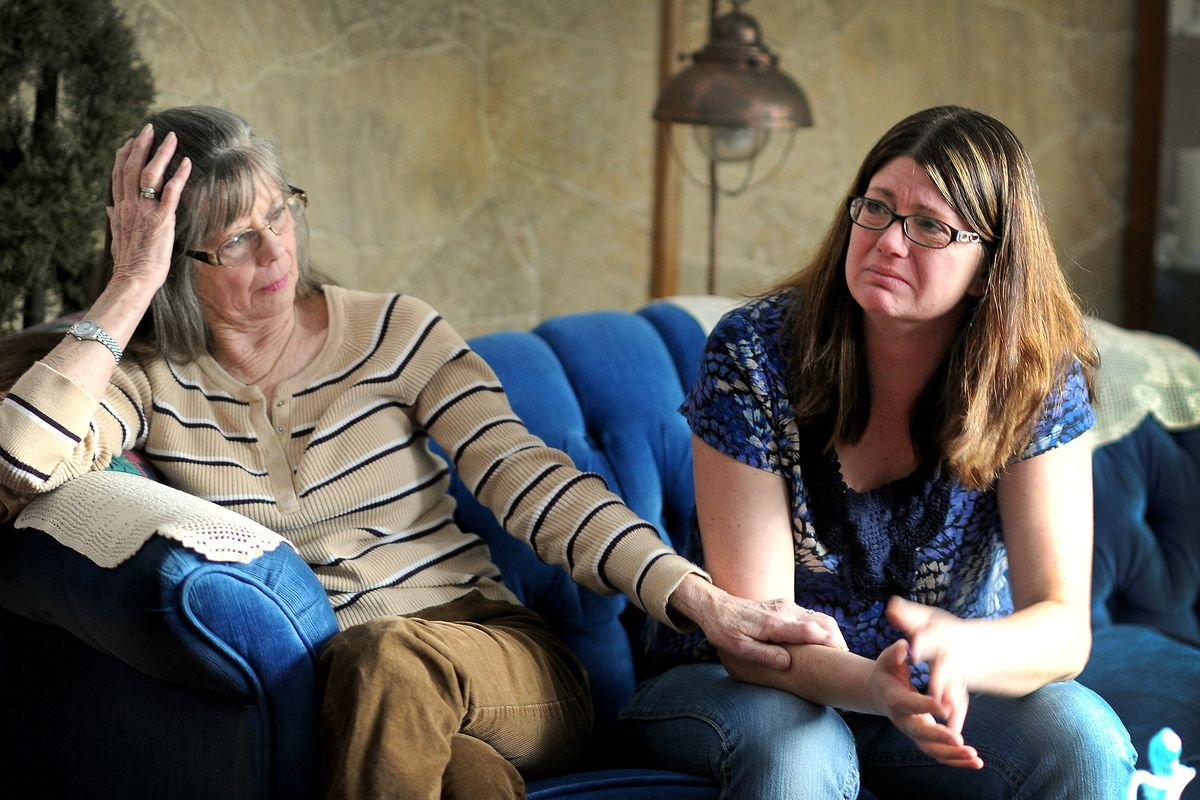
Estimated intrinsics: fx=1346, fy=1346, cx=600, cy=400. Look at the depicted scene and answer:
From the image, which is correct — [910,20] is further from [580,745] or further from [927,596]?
[580,745]

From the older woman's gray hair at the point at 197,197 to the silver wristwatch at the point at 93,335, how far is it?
0.10 m

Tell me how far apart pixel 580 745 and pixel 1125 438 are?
108 cm

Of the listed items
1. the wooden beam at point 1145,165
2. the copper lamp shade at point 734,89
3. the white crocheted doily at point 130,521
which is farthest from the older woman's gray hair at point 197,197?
the wooden beam at point 1145,165

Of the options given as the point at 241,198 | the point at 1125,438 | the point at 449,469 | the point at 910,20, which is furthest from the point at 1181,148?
the point at 241,198

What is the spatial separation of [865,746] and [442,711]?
0.52 metres

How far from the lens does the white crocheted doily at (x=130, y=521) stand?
137cm

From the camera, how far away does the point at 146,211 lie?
5.17ft

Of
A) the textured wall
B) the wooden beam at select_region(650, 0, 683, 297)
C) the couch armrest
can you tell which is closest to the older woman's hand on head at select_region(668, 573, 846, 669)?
the couch armrest

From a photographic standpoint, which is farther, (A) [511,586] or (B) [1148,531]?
(B) [1148,531]

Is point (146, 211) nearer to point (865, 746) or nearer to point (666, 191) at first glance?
point (865, 746)

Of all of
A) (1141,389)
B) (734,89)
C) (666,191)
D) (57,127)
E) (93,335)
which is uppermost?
(734,89)

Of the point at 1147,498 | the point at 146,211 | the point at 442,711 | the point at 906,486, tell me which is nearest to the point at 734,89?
the point at 1147,498

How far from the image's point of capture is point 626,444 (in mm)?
1969

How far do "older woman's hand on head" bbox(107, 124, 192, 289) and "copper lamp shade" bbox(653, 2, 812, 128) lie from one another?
1.16 meters
